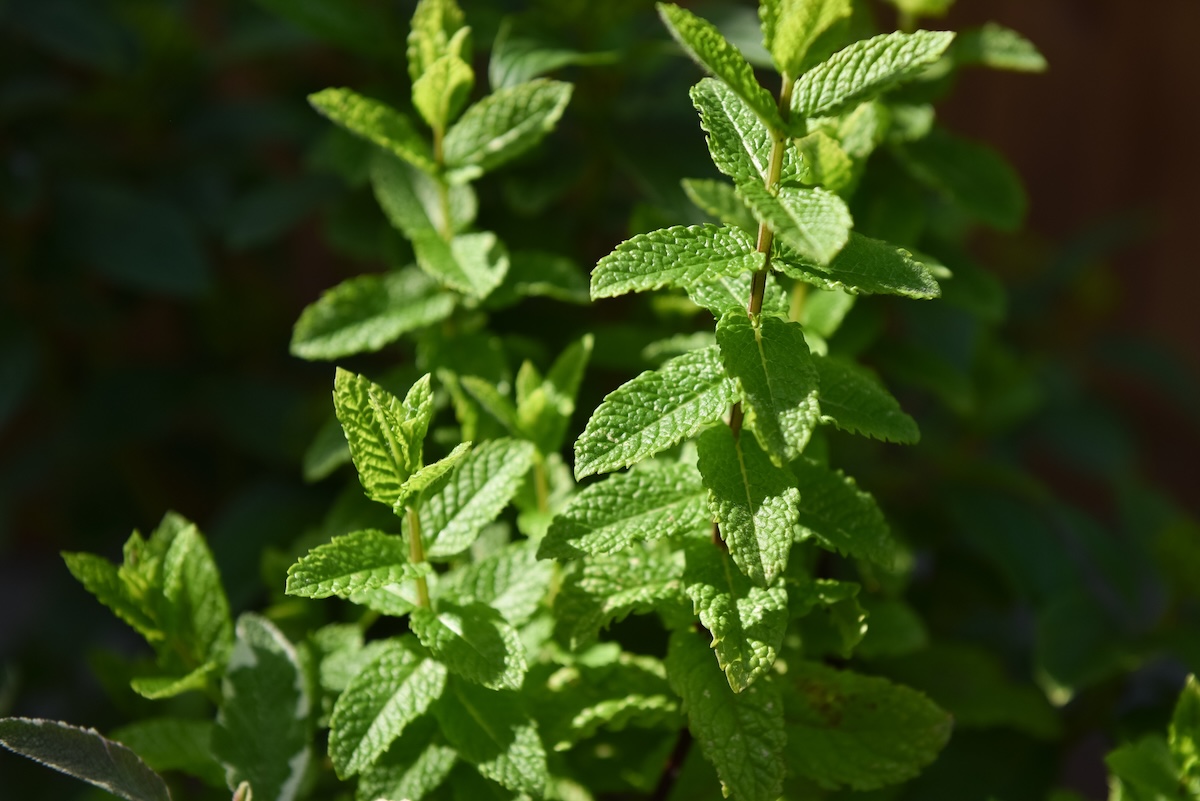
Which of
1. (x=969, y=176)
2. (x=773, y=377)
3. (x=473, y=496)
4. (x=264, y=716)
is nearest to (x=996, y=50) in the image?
(x=969, y=176)

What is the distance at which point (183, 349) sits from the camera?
1.70m

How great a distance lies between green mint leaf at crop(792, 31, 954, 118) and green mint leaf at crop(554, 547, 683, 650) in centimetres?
31

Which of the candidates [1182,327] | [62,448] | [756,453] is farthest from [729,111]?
[1182,327]

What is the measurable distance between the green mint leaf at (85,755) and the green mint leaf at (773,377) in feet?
1.49

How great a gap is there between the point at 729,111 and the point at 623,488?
252 millimetres

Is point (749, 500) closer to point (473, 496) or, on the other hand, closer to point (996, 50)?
point (473, 496)

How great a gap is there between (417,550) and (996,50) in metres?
0.67

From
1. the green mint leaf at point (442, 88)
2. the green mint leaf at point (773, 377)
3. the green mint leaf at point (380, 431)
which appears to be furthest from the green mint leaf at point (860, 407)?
the green mint leaf at point (442, 88)

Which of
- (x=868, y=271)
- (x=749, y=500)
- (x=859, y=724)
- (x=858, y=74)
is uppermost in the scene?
(x=858, y=74)

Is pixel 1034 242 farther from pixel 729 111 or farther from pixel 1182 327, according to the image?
pixel 729 111

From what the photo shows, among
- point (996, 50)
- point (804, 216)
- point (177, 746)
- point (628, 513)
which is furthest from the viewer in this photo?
point (996, 50)

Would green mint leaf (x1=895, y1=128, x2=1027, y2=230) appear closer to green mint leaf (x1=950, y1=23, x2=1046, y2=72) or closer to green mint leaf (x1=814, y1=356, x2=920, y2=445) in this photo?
green mint leaf (x1=950, y1=23, x2=1046, y2=72)

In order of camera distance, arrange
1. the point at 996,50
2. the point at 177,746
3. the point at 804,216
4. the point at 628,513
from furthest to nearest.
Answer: the point at 996,50
the point at 177,746
the point at 628,513
the point at 804,216

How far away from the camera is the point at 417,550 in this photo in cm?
72
